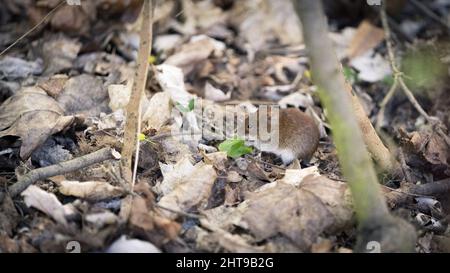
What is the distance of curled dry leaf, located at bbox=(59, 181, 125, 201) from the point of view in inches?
91.3

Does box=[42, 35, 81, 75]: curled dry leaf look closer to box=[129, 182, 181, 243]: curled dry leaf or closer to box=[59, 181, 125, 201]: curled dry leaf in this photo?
box=[59, 181, 125, 201]: curled dry leaf

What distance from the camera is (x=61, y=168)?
2.40 metres

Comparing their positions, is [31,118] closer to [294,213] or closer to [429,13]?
[294,213]

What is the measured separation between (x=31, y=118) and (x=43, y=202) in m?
0.69

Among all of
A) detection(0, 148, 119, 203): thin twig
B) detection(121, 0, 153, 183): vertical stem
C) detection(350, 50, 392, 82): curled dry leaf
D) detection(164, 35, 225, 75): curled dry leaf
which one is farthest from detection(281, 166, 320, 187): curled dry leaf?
detection(350, 50, 392, 82): curled dry leaf

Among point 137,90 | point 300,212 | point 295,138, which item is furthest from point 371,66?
point 137,90

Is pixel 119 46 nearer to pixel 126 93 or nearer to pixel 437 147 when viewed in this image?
pixel 126 93

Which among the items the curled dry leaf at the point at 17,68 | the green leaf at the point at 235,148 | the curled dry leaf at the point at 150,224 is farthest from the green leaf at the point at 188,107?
the curled dry leaf at the point at 17,68

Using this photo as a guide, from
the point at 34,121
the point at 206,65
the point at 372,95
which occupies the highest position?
the point at 34,121

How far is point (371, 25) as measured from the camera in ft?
14.0

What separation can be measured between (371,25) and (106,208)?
292cm

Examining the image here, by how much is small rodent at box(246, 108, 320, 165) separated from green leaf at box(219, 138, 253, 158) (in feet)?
0.75

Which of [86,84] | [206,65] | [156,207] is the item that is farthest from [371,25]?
[156,207]
